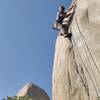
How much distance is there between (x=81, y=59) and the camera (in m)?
15.1

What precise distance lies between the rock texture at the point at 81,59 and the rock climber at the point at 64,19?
0.53 metres

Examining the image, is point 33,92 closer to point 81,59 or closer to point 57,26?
point 57,26

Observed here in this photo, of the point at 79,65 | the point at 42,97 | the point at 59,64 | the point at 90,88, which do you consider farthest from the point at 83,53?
the point at 42,97

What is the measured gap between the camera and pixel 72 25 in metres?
16.5

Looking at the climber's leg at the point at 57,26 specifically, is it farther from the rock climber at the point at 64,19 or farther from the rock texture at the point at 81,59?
the rock texture at the point at 81,59

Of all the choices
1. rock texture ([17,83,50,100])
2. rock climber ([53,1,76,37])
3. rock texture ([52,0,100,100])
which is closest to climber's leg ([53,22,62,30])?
rock climber ([53,1,76,37])

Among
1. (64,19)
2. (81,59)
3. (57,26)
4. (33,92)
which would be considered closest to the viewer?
(81,59)

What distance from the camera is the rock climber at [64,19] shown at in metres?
17.0

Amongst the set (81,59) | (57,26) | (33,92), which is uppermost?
(33,92)

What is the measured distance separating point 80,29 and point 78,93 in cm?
330

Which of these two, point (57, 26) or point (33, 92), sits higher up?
point (33, 92)

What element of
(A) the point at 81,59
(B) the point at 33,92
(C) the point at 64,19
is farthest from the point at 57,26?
(B) the point at 33,92

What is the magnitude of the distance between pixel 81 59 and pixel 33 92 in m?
25.0

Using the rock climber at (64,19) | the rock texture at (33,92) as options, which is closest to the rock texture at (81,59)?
the rock climber at (64,19)
